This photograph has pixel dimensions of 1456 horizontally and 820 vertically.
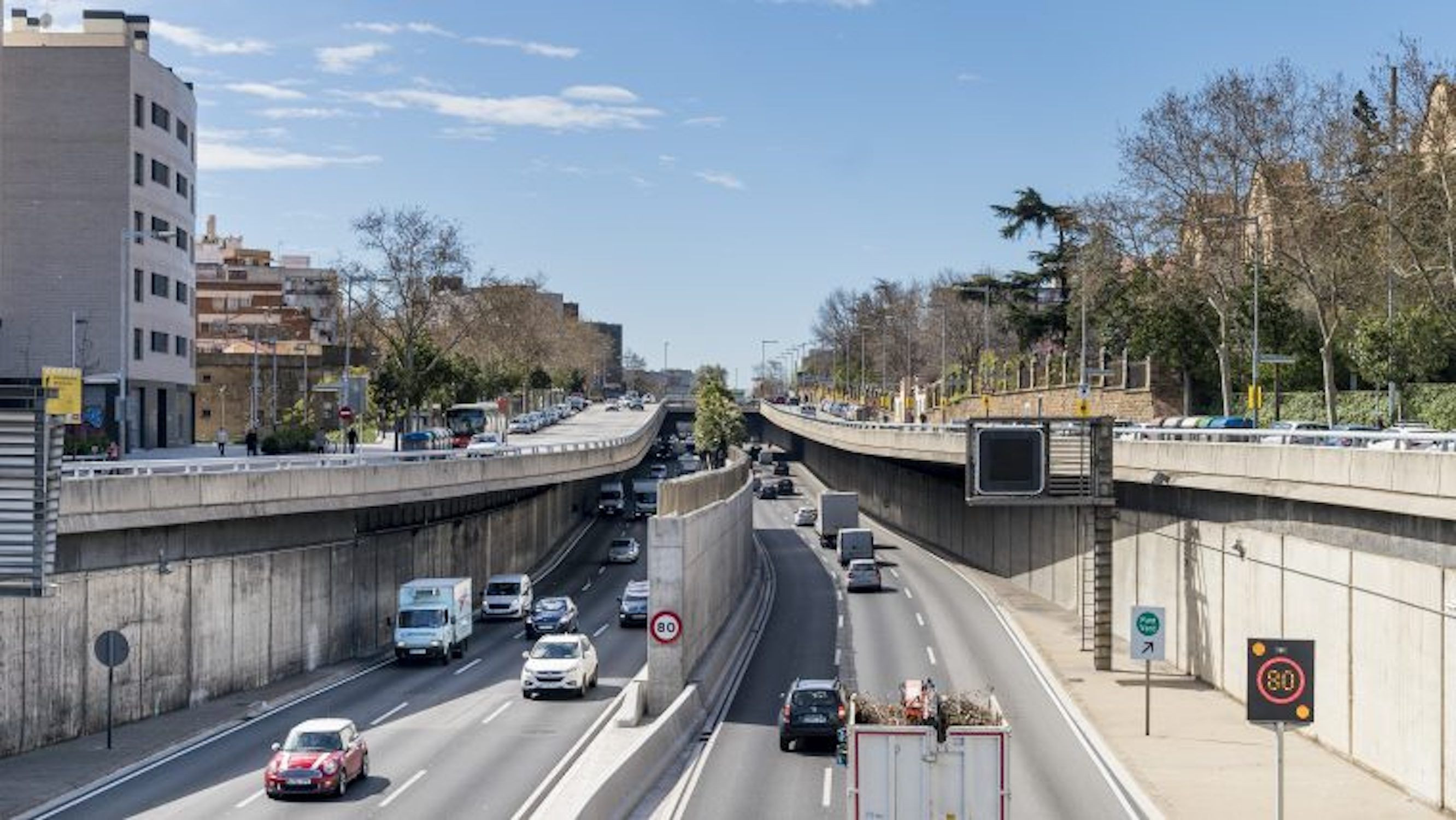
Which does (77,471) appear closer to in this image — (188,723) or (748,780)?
(188,723)

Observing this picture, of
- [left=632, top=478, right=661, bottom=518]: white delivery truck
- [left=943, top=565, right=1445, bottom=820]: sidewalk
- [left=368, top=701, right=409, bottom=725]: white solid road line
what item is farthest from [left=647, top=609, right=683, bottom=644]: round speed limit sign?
[left=632, top=478, right=661, bottom=518]: white delivery truck

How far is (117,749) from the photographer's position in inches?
1367

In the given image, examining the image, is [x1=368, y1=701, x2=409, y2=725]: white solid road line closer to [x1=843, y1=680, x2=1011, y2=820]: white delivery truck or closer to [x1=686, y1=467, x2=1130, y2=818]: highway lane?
[x1=686, y1=467, x2=1130, y2=818]: highway lane

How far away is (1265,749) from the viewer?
3478cm

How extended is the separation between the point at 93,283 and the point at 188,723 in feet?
137

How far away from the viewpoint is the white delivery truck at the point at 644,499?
10938cm

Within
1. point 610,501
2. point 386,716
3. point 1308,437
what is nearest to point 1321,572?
point 1308,437

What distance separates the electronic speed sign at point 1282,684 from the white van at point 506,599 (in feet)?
144

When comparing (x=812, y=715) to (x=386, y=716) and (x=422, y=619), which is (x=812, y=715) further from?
(x=422, y=619)

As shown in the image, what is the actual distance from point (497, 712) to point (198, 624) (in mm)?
8128

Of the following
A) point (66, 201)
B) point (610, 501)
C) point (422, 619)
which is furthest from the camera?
point (610, 501)

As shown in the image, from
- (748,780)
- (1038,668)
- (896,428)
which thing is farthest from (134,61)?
(748,780)

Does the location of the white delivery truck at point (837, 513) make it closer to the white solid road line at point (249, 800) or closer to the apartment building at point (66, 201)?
the apartment building at point (66, 201)

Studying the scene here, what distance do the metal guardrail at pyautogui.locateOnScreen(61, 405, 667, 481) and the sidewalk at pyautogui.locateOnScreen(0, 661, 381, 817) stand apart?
6.01 meters
